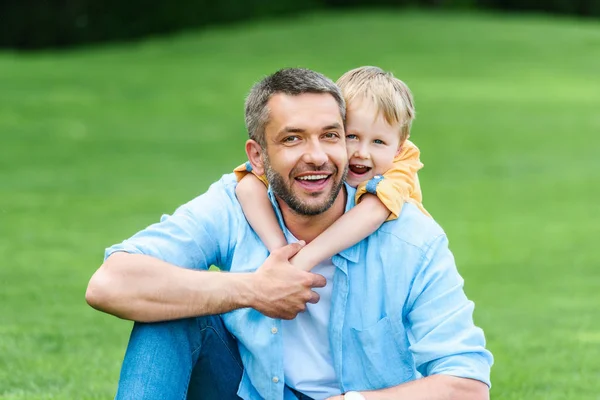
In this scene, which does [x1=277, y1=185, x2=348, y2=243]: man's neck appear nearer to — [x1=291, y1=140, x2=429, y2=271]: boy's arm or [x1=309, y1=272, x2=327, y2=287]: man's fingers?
[x1=291, y1=140, x2=429, y2=271]: boy's arm

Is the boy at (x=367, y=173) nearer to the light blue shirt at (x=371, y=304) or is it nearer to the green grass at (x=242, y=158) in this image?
the light blue shirt at (x=371, y=304)

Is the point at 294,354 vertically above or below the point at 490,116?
above

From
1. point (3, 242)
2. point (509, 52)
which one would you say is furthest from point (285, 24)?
point (3, 242)

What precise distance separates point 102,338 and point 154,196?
16.3 ft

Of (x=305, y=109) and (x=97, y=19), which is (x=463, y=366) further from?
(x=97, y=19)

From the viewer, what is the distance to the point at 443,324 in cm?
320

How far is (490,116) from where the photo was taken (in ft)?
54.9

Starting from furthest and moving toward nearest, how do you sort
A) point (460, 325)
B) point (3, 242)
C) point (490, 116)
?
point (490, 116)
point (3, 242)
point (460, 325)

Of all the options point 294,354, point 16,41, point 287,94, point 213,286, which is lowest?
point 16,41

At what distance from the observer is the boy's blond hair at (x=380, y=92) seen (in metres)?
3.71

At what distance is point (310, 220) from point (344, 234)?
246 mm

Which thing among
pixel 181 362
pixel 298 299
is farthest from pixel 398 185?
pixel 181 362

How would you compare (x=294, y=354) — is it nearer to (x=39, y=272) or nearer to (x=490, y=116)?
(x=39, y=272)

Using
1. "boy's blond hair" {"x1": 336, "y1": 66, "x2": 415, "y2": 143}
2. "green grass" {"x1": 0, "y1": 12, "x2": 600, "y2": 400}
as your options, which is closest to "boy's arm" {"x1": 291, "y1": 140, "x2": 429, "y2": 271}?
"boy's blond hair" {"x1": 336, "y1": 66, "x2": 415, "y2": 143}
